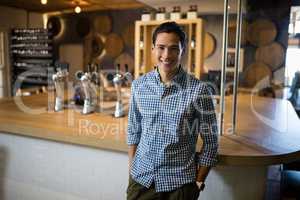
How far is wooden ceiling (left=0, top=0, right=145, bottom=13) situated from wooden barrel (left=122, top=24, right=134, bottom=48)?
1.18 feet

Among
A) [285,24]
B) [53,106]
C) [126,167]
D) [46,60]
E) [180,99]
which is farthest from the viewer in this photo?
[46,60]

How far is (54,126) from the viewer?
1654 mm

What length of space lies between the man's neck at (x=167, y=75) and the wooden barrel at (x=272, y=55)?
3.87m

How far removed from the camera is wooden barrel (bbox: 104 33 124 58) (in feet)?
18.2

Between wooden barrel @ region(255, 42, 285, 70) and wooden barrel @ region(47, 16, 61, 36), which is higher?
wooden barrel @ region(47, 16, 61, 36)

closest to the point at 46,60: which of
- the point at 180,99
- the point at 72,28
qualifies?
the point at 72,28

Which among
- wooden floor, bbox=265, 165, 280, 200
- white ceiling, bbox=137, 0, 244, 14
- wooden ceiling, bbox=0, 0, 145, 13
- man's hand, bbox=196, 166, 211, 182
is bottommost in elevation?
wooden floor, bbox=265, 165, 280, 200

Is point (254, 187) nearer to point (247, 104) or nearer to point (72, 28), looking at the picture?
point (247, 104)

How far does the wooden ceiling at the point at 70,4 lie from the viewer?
15.8 ft

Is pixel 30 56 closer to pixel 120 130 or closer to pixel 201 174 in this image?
pixel 120 130

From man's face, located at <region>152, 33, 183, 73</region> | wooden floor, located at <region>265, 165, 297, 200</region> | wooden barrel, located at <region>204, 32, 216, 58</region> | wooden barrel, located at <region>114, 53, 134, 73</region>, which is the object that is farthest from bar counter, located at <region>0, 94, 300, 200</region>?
wooden barrel, located at <region>114, 53, 134, 73</region>

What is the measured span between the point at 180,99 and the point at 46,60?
188 inches

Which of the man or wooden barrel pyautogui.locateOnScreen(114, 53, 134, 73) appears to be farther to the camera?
wooden barrel pyautogui.locateOnScreen(114, 53, 134, 73)

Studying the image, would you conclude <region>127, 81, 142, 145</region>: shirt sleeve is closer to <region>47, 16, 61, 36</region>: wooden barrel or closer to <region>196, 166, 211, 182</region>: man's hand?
<region>196, 166, 211, 182</region>: man's hand
